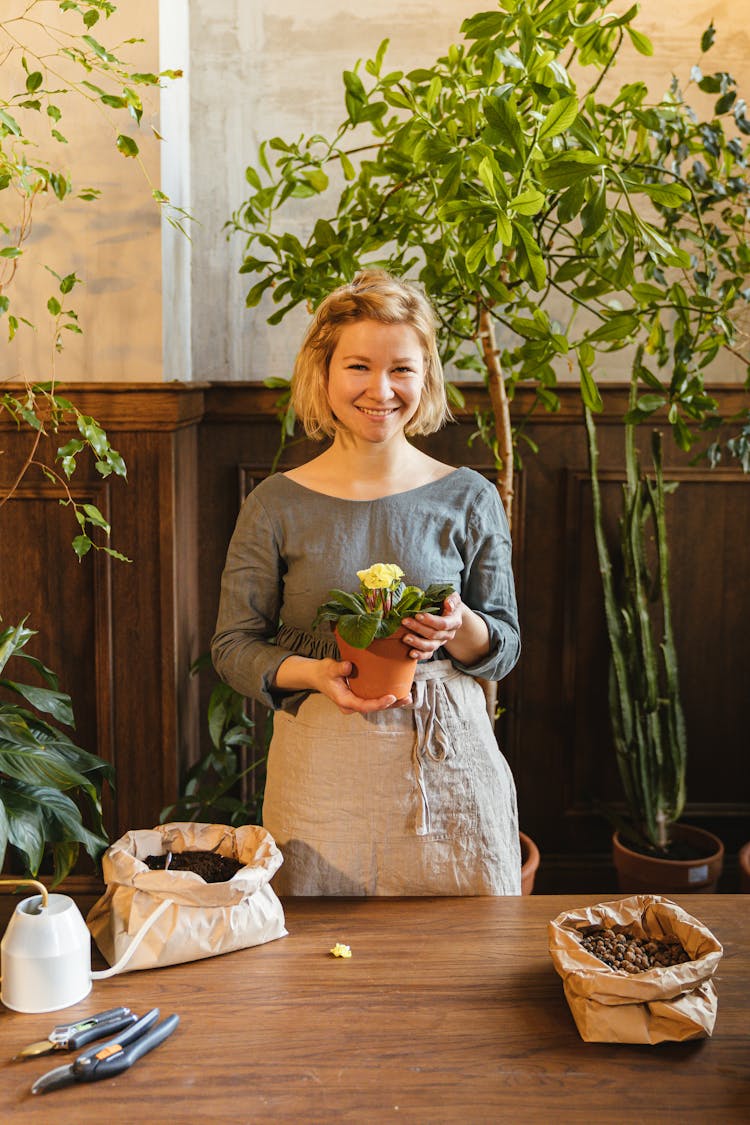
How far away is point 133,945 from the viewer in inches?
51.3

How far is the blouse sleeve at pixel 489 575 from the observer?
6.04ft

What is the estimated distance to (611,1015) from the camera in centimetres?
117

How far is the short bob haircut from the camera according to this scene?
1.77 m

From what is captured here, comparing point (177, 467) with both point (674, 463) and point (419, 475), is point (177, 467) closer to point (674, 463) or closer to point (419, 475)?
point (419, 475)

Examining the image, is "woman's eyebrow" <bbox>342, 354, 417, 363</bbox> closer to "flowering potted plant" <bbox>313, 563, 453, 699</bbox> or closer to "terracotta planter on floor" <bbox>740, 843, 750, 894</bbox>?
"flowering potted plant" <bbox>313, 563, 453, 699</bbox>

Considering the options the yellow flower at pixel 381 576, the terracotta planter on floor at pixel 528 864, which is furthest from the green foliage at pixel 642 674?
the yellow flower at pixel 381 576

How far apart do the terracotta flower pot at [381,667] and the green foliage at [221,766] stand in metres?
0.99

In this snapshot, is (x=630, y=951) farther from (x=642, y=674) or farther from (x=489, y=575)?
(x=642, y=674)

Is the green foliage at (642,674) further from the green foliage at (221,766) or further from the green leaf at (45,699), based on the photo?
the green leaf at (45,699)

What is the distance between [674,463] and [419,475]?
129 centimetres

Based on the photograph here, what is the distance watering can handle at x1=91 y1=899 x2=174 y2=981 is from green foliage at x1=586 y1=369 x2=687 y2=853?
1652 millimetres

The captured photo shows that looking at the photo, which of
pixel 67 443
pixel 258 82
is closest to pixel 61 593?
pixel 67 443

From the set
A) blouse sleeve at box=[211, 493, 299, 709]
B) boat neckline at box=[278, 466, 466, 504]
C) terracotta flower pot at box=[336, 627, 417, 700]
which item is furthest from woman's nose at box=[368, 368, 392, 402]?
terracotta flower pot at box=[336, 627, 417, 700]

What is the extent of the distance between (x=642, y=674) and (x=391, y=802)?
3.82 feet
